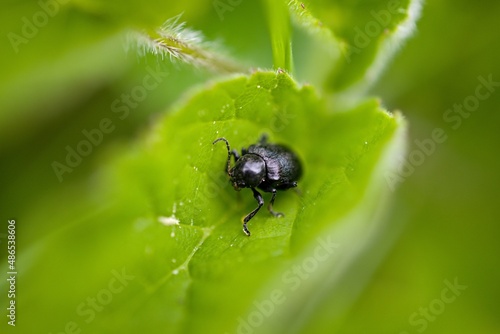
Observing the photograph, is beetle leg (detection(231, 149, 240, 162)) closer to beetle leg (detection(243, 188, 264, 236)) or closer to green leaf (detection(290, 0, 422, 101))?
beetle leg (detection(243, 188, 264, 236))

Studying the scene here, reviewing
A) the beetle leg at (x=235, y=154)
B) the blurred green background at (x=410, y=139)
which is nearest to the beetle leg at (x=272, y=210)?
the beetle leg at (x=235, y=154)

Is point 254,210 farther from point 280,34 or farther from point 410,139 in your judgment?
point 410,139

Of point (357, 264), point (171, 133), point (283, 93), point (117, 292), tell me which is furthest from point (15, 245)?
point (357, 264)

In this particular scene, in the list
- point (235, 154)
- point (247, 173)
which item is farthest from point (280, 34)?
point (247, 173)

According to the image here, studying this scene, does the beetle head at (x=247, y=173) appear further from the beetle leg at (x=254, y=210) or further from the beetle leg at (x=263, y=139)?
the beetle leg at (x=263, y=139)

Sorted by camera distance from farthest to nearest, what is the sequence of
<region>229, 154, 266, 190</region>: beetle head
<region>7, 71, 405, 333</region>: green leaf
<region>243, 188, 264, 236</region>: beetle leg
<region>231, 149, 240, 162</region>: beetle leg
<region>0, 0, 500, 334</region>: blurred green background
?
<region>0, 0, 500, 334</region>: blurred green background < <region>231, 149, 240, 162</region>: beetle leg < <region>229, 154, 266, 190</region>: beetle head < <region>243, 188, 264, 236</region>: beetle leg < <region>7, 71, 405, 333</region>: green leaf

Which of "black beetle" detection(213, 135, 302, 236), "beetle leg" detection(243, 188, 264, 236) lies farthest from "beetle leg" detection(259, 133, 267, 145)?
"beetle leg" detection(243, 188, 264, 236)
